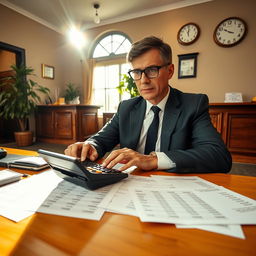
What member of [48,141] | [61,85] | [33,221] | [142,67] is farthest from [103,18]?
[33,221]

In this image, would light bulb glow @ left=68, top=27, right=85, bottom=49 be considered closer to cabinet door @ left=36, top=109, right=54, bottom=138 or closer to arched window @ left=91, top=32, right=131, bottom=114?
arched window @ left=91, top=32, right=131, bottom=114

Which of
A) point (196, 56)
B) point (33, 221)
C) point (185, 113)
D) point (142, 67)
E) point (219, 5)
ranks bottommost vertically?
point (33, 221)

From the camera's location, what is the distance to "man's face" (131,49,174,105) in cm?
102

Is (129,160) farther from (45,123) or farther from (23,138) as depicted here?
(45,123)

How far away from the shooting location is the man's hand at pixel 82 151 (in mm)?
783

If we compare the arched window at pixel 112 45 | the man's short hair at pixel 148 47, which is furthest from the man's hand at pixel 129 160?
the arched window at pixel 112 45

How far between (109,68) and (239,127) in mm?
3489

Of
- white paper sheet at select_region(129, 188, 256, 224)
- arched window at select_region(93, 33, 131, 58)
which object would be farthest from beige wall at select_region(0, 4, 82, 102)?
white paper sheet at select_region(129, 188, 256, 224)

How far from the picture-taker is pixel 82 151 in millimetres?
793

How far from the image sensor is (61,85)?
518cm

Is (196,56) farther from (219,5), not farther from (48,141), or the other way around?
(48,141)

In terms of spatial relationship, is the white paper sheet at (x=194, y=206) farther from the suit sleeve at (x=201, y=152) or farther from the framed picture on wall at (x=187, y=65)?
the framed picture on wall at (x=187, y=65)

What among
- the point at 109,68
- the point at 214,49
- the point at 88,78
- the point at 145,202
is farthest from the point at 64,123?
the point at 145,202

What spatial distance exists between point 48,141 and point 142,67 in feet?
13.0
